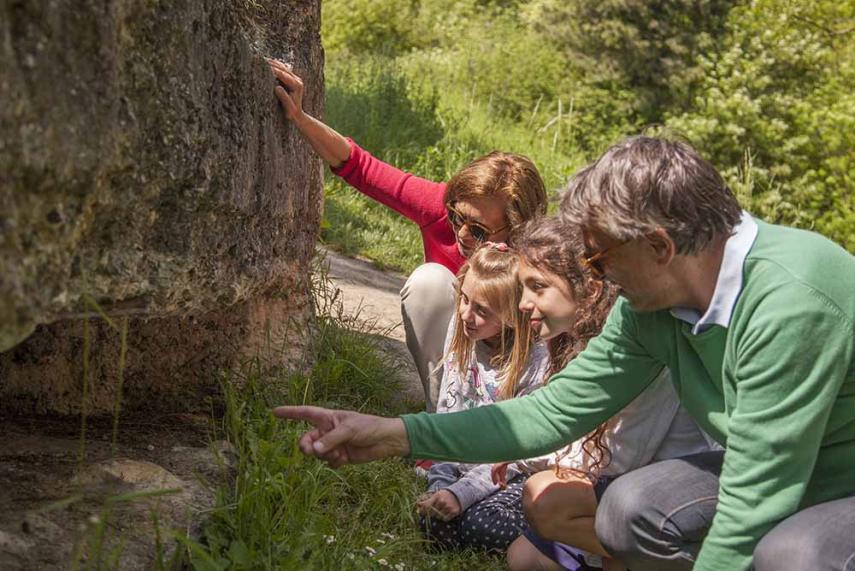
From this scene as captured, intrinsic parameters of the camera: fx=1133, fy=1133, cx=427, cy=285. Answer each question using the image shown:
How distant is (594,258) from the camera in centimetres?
241

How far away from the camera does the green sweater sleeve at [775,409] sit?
226 cm

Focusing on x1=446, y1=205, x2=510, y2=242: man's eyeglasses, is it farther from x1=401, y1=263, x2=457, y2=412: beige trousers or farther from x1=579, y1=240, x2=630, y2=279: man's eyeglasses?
x1=579, y1=240, x2=630, y2=279: man's eyeglasses

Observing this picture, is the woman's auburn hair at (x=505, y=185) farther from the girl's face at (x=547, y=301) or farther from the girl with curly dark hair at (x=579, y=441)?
the girl's face at (x=547, y=301)

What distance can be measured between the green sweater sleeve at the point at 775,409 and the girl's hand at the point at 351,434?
720 millimetres

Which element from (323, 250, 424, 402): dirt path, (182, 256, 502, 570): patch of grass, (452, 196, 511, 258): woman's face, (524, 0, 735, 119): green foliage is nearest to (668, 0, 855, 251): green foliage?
(524, 0, 735, 119): green foliage

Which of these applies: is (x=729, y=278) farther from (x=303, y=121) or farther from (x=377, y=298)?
(x=377, y=298)

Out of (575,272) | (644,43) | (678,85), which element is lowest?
(678,85)

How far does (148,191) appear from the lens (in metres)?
2.24

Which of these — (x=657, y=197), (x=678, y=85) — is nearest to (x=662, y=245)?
(x=657, y=197)

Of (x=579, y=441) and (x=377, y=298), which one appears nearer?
(x=579, y=441)

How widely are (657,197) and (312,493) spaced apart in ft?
3.93

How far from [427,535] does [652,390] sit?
0.85 m

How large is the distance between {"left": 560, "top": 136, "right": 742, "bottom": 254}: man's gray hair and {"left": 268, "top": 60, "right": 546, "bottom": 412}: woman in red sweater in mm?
1456

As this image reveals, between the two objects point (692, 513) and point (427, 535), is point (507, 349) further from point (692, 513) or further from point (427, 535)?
point (692, 513)
